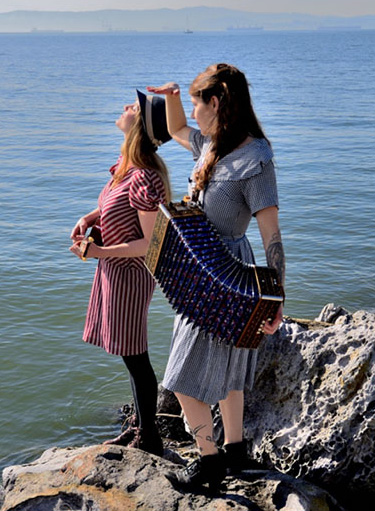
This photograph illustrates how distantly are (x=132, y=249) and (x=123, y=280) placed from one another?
0.79ft

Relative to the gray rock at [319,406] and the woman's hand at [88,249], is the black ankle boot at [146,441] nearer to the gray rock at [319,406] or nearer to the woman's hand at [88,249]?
the gray rock at [319,406]

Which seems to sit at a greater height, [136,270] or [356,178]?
[136,270]

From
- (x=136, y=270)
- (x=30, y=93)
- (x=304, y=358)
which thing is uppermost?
(x=136, y=270)

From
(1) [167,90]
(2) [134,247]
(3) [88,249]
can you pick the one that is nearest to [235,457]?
(2) [134,247]

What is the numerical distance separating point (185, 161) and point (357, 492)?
1473 centimetres

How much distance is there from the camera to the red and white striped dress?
168 inches

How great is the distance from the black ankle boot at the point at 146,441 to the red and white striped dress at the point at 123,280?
0.50 metres

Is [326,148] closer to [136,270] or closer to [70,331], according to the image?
[70,331]

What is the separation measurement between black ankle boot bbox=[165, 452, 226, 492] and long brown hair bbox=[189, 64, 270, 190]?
136 cm

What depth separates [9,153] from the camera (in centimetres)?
2058

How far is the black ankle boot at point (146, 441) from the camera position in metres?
4.58

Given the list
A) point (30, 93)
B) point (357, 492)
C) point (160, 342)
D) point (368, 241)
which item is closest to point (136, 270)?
point (357, 492)

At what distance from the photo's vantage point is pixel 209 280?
3.53 meters

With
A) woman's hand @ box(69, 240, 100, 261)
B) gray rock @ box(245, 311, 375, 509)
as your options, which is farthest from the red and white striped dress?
gray rock @ box(245, 311, 375, 509)
